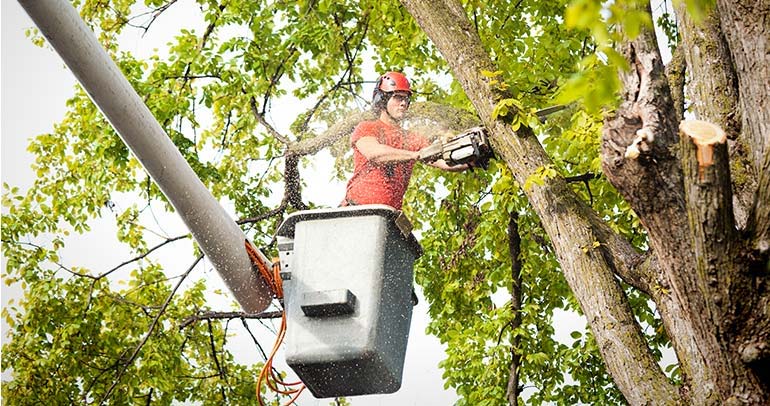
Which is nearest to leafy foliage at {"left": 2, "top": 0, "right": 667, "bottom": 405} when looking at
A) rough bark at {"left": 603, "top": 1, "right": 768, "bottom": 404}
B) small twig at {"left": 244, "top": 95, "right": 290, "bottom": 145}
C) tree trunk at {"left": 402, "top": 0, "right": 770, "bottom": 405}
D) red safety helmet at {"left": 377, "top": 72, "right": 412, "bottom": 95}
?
small twig at {"left": 244, "top": 95, "right": 290, "bottom": 145}

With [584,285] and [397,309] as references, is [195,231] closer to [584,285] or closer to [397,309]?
[397,309]

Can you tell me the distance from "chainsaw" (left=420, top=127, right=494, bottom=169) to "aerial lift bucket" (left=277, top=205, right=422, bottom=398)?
0.61 meters

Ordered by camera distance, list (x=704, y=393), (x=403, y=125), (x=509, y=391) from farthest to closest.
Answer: (x=509, y=391) < (x=403, y=125) < (x=704, y=393)

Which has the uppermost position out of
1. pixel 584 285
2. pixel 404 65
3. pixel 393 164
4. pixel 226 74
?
pixel 404 65

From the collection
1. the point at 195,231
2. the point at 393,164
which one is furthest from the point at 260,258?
the point at 393,164

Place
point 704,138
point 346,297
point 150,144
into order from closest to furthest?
point 704,138 → point 150,144 → point 346,297

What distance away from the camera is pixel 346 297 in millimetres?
4055

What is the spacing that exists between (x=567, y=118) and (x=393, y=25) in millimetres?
1788

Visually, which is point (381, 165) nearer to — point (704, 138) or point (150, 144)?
point (150, 144)

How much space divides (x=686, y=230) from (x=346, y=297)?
1389mm

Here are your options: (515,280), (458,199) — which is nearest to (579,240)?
(515,280)

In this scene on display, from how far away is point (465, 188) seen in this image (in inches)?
323

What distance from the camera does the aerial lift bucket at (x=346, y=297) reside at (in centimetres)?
410

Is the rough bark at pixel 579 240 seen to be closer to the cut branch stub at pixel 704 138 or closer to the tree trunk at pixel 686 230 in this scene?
the tree trunk at pixel 686 230
